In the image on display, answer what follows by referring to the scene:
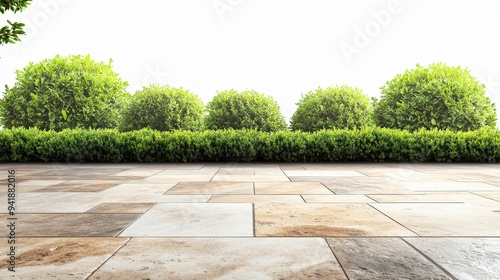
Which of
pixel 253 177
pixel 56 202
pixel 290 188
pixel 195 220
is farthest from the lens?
pixel 253 177

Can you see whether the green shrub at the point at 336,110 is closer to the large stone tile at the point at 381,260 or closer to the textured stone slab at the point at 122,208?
the textured stone slab at the point at 122,208

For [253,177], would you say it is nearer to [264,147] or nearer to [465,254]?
[264,147]

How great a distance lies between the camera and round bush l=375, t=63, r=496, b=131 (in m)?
11.9

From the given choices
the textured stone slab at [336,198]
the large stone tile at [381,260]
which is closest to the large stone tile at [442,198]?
the textured stone slab at [336,198]

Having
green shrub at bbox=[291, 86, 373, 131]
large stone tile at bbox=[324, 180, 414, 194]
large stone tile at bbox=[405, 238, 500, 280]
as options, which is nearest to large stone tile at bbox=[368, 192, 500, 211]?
large stone tile at bbox=[324, 180, 414, 194]

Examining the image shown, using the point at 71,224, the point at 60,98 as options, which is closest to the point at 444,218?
the point at 71,224

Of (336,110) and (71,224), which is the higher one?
(336,110)

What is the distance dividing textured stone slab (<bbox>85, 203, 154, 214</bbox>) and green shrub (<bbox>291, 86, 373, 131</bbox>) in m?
9.60

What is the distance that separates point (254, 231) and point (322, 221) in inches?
27.3

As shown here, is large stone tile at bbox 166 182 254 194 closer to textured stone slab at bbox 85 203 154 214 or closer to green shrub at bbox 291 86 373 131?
textured stone slab at bbox 85 203 154 214

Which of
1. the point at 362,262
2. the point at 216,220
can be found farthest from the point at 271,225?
the point at 362,262

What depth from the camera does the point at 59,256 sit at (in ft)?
8.05

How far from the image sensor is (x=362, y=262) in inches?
91.6

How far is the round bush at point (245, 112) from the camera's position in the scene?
13070 millimetres
